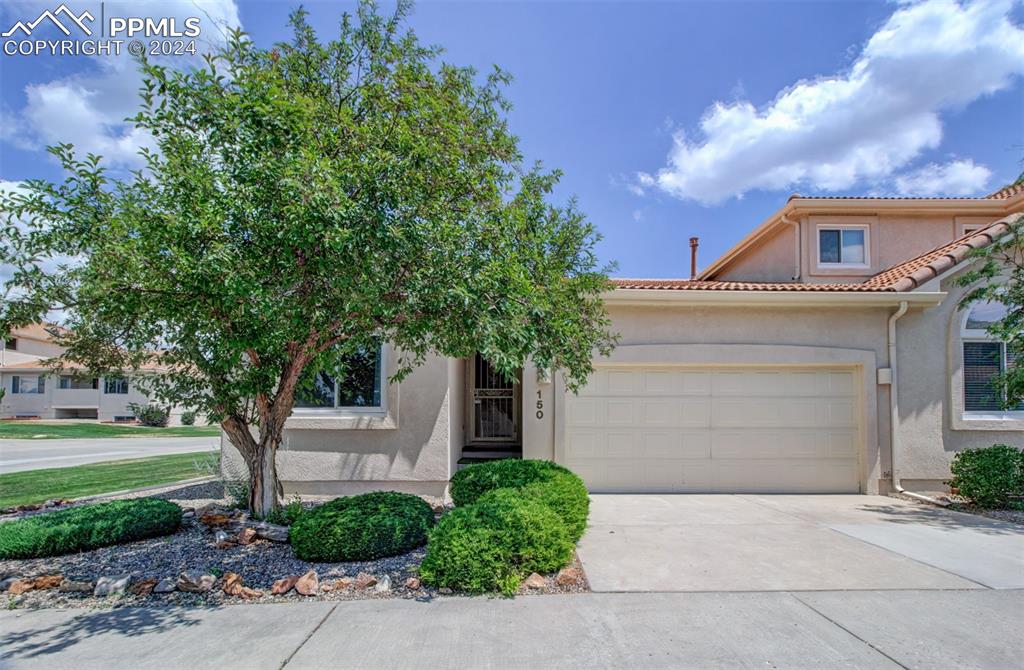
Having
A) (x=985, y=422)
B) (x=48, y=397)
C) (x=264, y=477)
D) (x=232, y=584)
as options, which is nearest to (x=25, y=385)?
(x=48, y=397)

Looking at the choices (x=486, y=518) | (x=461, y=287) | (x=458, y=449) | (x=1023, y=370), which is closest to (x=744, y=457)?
(x=1023, y=370)

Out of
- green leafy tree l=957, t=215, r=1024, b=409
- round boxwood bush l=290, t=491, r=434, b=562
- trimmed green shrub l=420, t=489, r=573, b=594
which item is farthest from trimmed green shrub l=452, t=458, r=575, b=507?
green leafy tree l=957, t=215, r=1024, b=409

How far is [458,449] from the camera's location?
33.2ft

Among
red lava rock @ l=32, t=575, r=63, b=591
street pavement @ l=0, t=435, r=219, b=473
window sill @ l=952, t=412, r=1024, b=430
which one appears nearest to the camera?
red lava rock @ l=32, t=575, r=63, b=591

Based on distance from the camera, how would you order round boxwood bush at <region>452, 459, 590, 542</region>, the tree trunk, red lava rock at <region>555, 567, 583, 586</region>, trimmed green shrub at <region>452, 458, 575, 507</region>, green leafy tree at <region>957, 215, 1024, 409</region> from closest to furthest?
red lava rock at <region>555, 567, 583, 586</region> < round boxwood bush at <region>452, 459, 590, 542</region> < the tree trunk < trimmed green shrub at <region>452, 458, 575, 507</region> < green leafy tree at <region>957, 215, 1024, 409</region>

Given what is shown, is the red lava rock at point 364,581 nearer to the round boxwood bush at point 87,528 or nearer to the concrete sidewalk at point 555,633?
the concrete sidewalk at point 555,633

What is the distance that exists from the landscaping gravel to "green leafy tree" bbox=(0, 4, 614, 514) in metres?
1.55

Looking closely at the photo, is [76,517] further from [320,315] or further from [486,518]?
[486,518]

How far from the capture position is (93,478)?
1157 centimetres

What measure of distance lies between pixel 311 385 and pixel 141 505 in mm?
2550

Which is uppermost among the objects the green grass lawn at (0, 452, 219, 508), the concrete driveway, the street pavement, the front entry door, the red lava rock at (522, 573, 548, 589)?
the front entry door

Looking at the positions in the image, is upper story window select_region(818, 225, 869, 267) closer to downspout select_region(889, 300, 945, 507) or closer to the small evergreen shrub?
downspout select_region(889, 300, 945, 507)

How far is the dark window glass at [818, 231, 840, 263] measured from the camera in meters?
12.5

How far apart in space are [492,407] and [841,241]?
9357 millimetres
